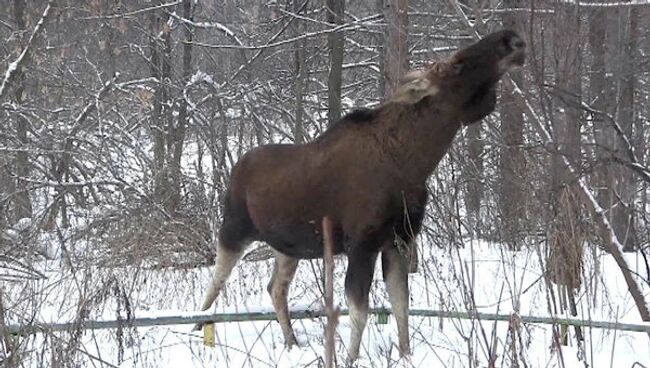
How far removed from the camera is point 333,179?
5668 mm

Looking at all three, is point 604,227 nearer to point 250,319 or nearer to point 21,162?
point 250,319

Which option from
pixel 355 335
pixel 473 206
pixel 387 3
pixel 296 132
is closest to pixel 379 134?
pixel 355 335

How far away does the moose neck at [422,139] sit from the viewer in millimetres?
5496

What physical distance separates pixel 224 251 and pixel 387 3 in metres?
4.13

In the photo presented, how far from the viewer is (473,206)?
11.9 m

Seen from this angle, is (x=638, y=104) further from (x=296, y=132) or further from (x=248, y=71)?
(x=248, y=71)

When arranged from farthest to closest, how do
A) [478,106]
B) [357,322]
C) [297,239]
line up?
[297,239] < [478,106] < [357,322]

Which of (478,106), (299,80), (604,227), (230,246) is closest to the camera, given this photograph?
(478,106)

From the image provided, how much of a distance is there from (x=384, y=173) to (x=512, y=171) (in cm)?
407

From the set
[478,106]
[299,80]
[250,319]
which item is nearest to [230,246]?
[250,319]

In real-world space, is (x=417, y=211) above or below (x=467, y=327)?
above

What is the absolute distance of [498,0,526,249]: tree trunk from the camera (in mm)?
8470

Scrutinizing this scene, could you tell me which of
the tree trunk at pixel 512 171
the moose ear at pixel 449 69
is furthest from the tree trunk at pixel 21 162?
the moose ear at pixel 449 69

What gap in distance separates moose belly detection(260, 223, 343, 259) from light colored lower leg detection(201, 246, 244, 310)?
0.40m
